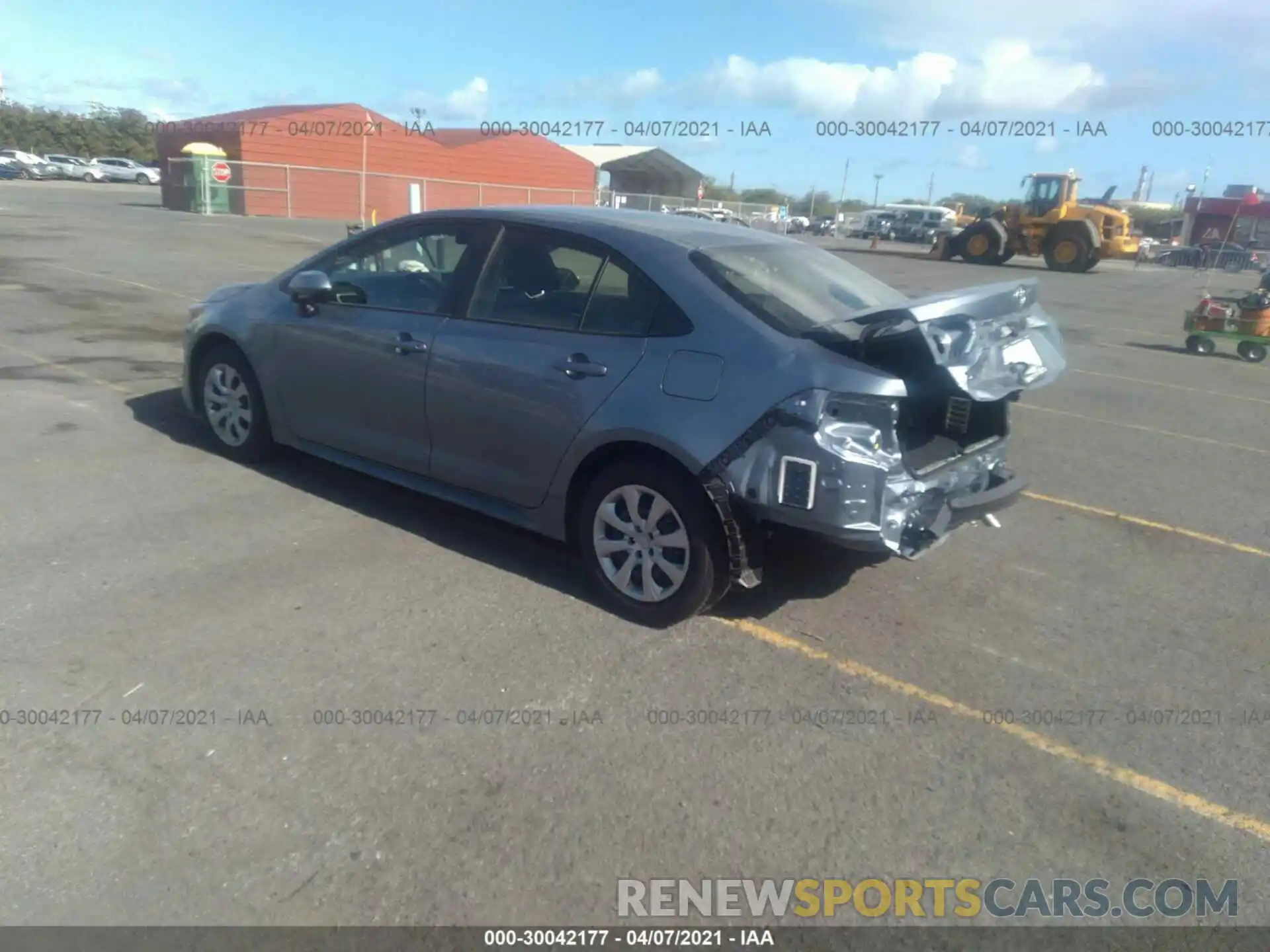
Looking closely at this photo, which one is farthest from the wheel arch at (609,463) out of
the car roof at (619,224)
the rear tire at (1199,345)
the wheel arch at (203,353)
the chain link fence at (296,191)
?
the chain link fence at (296,191)

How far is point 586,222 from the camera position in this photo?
4.62m

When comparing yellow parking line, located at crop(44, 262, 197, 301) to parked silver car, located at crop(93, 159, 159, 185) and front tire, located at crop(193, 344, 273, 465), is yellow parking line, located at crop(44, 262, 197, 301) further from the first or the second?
parked silver car, located at crop(93, 159, 159, 185)

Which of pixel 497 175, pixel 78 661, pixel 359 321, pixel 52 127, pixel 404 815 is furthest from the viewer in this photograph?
pixel 52 127

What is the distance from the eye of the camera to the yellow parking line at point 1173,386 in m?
10.6

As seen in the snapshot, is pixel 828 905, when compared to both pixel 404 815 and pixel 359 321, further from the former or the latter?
pixel 359 321

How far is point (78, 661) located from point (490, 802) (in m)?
1.75

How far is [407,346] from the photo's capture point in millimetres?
4855

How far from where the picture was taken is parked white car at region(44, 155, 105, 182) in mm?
58469

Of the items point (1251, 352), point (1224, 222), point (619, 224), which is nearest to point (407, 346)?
point (619, 224)

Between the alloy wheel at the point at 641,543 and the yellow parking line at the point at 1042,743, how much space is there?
1.24 ft

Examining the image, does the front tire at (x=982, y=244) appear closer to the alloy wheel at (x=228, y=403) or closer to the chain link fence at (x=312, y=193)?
the chain link fence at (x=312, y=193)

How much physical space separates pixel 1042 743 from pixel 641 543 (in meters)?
1.70

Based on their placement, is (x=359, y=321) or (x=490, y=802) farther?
(x=359, y=321)

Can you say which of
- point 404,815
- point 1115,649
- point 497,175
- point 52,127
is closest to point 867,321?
point 1115,649
